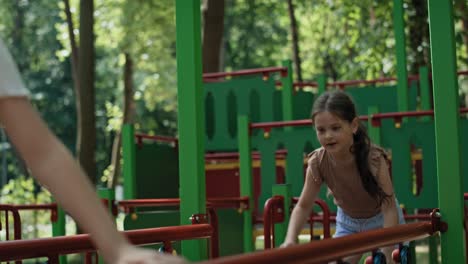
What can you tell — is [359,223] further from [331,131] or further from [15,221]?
[15,221]

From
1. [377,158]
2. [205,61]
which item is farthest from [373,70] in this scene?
[377,158]

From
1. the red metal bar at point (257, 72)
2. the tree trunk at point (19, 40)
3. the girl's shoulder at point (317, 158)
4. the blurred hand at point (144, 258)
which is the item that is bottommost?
the blurred hand at point (144, 258)

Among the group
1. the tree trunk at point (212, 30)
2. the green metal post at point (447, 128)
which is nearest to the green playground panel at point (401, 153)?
the green metal post at point (447, 128)

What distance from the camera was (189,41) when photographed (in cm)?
404

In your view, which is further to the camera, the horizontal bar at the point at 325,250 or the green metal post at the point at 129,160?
the green metal post at the point at 129,160

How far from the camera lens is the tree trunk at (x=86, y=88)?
15.0 m

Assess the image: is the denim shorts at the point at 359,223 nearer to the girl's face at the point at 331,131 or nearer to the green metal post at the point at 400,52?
the girl's face at the point at 331,131

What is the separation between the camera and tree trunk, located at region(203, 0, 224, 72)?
14.2 m

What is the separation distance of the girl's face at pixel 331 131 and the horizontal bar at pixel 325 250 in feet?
4.76

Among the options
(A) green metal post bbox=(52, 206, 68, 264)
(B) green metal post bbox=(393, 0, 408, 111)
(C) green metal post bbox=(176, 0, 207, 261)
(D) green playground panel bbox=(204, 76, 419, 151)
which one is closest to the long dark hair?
(C) green metal post bbox=(176, 0, 207, 261)

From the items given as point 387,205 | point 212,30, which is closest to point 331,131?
point 387,205

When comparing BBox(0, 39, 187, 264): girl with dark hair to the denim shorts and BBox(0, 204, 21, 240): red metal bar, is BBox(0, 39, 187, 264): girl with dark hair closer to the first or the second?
the denim shorts

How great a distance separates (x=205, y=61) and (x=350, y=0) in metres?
4.29

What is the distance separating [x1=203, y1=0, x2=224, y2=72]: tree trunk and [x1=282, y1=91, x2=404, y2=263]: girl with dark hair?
9426 mm
